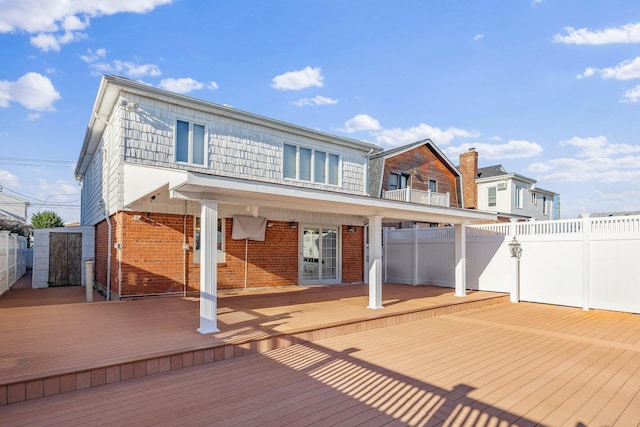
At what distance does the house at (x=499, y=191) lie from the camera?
796 inches

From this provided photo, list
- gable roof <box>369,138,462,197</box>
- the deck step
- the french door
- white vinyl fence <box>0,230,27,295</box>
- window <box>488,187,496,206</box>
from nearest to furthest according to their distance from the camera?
the deck step → white vinyl fence <box>0,230,27,295</box> → the french door → gable roof <box>369,138,462,197</box> → window <box>488,187,496,206</box>

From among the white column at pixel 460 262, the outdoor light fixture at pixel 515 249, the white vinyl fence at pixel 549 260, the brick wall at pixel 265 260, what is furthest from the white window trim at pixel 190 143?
the outdoor light fixture at pixel 515 249

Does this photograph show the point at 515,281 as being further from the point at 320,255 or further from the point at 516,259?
the point at 320,255

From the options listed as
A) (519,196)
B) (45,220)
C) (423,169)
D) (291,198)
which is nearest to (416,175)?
(423,169)

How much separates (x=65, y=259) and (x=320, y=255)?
8532 millimetres

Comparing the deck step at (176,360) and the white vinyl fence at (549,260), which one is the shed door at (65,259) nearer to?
the deck step at (176,360)

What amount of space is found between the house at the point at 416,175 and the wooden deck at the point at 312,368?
7730 millimetres

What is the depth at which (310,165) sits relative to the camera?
11391 millimetres

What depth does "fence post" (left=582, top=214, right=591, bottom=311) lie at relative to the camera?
8922mm

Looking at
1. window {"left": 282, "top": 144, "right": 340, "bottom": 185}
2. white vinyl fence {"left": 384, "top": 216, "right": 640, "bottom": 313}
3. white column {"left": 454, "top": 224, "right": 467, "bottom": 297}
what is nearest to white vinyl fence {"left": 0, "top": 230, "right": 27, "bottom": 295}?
window {"left": 282, "top": 144, "right": 340, "bottom": 185}

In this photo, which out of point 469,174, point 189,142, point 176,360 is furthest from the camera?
point 469,174

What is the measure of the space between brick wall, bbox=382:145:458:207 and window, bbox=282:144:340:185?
3.47 m

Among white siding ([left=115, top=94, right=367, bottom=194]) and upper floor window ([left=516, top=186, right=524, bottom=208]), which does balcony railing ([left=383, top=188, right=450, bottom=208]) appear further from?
upper floor window ([left=516, top=186, right=524, bottom=208])

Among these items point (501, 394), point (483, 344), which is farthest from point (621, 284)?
point (501, 394)
